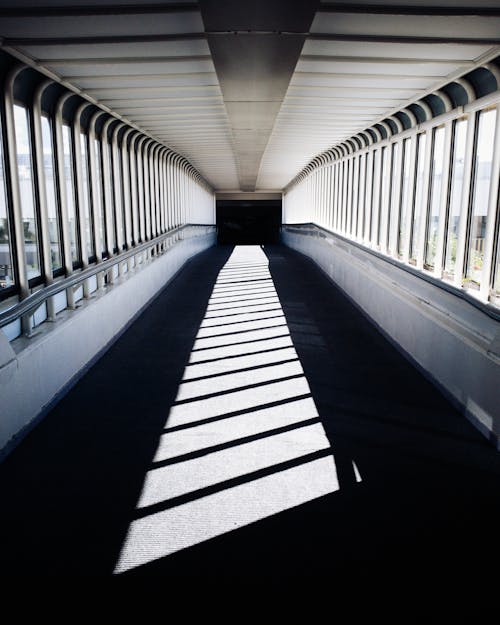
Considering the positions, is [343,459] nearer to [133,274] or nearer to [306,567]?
[306,567]

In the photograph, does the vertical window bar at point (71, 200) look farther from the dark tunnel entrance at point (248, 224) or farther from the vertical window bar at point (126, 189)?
the dark tunnel entrance at point (248, 224)

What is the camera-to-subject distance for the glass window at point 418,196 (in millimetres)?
7691

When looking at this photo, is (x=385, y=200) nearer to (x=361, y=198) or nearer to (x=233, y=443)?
(x=361, y=198)

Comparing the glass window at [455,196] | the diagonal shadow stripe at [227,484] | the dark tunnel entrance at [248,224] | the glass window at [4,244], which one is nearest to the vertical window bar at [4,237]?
the glass window at [4,244]

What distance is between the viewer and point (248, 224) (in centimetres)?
4025

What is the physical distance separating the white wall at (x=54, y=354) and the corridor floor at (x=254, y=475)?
159 mm

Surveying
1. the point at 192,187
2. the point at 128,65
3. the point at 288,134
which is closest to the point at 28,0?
the point at 128,65

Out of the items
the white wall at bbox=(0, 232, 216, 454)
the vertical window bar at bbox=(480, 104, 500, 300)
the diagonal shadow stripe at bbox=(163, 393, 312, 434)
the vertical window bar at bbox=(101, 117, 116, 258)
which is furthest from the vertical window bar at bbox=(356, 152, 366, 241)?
the diagonal shadow stripe at bbox=(163, 393, 312, 434)

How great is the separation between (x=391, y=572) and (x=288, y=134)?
31.0 ft

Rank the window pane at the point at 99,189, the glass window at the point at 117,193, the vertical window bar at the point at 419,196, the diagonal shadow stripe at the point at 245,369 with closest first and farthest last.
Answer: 1. the diagonal shadow stripe at the point at 245,369
2. the vertical window bar at the point at 419,196
3. the window pane at the point at 99,189
4. the glass window at the point at 117,193

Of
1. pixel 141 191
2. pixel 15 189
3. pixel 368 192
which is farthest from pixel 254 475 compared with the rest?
pixel 141 191

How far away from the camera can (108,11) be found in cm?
399

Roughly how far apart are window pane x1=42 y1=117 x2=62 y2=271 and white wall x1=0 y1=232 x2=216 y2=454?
2.22 ft

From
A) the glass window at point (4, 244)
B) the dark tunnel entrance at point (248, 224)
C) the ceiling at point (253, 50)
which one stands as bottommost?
the dark tunnel entrance at point (248, 224)
